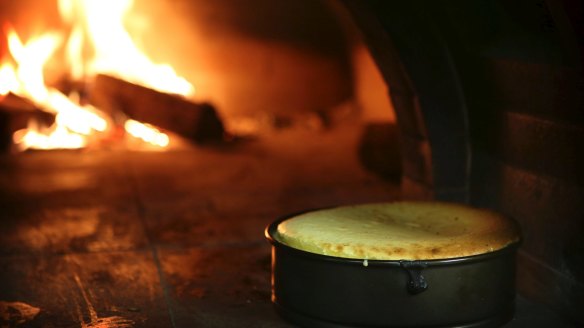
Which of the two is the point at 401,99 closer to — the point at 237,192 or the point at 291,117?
the point at 237,192

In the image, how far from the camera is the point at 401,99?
4762mm

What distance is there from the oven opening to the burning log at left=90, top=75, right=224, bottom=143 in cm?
2

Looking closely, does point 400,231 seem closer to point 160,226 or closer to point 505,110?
point 505,110

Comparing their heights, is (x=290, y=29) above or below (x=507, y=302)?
above

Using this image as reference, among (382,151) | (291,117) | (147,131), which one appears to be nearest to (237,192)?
(382,151)

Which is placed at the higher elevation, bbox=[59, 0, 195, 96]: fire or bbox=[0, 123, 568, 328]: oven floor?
bbox=[59, 0, 195, 96]: fire

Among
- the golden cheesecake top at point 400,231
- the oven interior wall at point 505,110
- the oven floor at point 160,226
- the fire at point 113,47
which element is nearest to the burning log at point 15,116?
the oven floor at point 160,226

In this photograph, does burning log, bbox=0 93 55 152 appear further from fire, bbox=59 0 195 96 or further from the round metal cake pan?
the round metal cake pan

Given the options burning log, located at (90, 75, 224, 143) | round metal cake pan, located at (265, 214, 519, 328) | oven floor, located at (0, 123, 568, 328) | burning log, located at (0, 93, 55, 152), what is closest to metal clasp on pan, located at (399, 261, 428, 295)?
round metal cake pan, located at (265, 214, 519, 328)

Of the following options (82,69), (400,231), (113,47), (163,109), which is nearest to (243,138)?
(163,109)

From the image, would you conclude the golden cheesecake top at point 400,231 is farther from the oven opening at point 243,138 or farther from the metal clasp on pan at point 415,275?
the oven opening at point 243,138

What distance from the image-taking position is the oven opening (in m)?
3.70

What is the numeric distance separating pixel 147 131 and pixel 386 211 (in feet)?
15.0

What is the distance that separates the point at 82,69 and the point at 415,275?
235 inches
